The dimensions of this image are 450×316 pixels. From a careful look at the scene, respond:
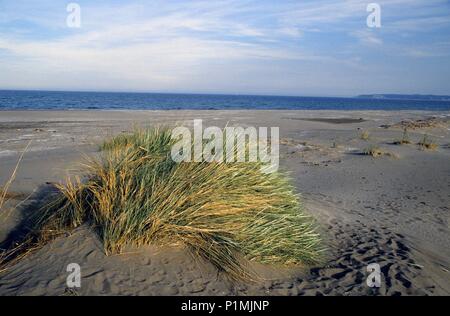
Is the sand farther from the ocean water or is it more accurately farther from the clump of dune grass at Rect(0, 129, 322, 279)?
the ocean water

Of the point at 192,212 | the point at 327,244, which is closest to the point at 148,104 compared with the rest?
the point at 327,244

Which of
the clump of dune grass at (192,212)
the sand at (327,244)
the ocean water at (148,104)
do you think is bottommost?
the sand at (327,244)

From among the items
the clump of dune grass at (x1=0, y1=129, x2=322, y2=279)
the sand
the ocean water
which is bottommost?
the sand

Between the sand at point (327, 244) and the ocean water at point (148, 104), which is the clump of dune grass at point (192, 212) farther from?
the ocean water at point (148, 104)

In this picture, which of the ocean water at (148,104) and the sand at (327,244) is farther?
the ocean water at (148,104)

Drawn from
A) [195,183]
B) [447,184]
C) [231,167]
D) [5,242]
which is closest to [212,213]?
[195,183]

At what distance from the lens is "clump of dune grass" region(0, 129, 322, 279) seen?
4660mm

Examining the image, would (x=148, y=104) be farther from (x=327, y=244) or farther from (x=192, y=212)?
(x=192, y=212)

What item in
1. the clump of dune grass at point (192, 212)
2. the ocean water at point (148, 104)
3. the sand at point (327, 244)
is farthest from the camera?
the ocean water at point (148, 104)

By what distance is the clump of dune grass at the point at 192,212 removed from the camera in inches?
183

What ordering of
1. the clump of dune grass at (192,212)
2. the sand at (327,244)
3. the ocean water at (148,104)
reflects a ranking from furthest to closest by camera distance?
the ocean water at (148,104) → the clump of dune grass at (192,212) → the sand at (327,244)

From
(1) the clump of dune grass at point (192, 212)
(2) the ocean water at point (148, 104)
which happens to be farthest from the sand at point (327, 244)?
(2) the ocean water at point (148, 104)

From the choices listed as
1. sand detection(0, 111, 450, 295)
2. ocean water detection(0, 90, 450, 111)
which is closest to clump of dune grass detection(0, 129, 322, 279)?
sand detection(0, 111, 450, 295)
